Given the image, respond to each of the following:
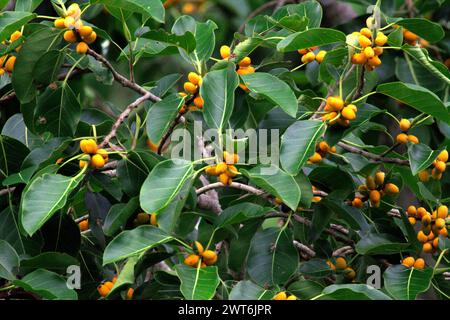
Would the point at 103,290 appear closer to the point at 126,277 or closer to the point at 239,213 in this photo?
the point at 126,277

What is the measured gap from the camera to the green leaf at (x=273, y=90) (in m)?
1.55

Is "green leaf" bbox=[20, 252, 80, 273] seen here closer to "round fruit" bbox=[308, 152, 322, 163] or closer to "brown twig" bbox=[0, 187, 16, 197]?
"brown twig" bbox=[0, 187, 16, 197]

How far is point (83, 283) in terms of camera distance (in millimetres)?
1692

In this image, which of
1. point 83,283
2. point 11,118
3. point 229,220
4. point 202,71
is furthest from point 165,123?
point 11,118

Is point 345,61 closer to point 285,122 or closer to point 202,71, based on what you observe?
point 285,122

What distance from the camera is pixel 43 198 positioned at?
1494 millimetres

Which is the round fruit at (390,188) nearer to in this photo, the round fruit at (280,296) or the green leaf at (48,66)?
A: the round fruit at (280,296)

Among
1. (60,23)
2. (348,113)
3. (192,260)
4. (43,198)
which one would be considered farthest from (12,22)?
(348,113)

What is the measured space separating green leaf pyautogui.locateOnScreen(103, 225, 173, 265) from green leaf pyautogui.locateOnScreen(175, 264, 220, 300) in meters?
0.06

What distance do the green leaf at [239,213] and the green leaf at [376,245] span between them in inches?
9.1

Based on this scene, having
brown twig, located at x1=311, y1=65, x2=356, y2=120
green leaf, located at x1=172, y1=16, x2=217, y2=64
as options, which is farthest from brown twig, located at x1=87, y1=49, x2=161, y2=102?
brown twig, located at x1=311, y1=65, x2=356, y2=120

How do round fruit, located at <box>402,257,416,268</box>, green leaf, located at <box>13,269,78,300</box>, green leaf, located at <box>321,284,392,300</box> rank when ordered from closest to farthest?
green leaf, located at <box>321,284,392,300</box>, green leaf, located at <box>13,269,78,300</box>, round fruit, located at <box>402,257,416,268</box>

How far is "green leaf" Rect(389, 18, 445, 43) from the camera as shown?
1717 mm

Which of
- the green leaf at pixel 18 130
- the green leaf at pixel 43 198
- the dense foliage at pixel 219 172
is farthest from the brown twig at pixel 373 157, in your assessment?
the green leaf at pixel 18 130
